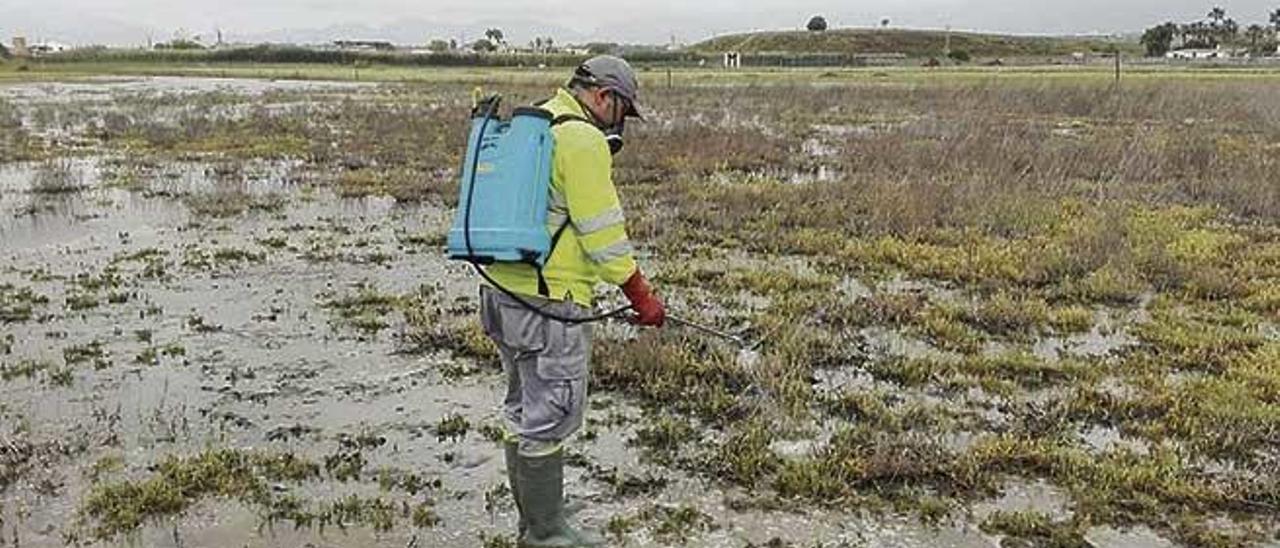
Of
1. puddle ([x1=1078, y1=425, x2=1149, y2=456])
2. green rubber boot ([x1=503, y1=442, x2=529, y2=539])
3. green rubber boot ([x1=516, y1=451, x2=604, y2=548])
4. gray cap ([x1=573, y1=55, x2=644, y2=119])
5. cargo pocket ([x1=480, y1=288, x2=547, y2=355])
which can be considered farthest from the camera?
puddle ([x1=1078, y1=425, x2=1149, y2=456])

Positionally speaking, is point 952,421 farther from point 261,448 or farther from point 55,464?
point 55,464

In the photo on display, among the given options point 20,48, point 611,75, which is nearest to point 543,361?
point 611,75

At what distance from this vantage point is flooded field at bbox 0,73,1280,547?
4.70m

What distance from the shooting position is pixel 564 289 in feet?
13.1

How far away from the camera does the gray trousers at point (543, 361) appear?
13.1ft

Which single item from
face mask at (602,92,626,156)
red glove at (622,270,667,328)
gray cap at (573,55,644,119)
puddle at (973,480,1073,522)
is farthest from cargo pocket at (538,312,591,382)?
puddle at (973,480,1073,522)

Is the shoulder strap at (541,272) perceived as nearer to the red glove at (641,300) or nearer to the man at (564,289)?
the man at (564,289)

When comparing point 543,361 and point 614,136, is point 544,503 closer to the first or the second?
point 543,361

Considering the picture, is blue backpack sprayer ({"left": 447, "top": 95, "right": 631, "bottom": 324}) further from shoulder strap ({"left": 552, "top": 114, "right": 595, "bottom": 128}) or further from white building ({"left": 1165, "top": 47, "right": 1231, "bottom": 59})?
white building ({"left": 1165, "top": 47, "right": 1231, "bottom": 59})

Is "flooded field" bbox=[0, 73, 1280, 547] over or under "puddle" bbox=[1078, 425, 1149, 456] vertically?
over

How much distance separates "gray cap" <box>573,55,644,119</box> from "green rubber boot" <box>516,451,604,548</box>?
1.46 meters

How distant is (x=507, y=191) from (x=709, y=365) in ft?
9.91

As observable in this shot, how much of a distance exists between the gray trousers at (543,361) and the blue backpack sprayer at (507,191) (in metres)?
0.23

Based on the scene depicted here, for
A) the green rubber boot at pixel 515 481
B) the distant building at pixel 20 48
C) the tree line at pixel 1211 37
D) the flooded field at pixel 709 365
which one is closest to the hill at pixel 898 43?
the tree line at pixel 1211 37
